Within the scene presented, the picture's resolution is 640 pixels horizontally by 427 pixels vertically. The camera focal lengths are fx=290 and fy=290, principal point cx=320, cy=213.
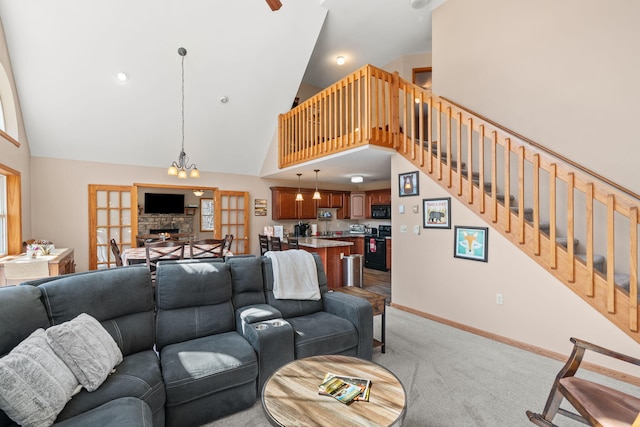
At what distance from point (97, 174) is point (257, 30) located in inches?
151

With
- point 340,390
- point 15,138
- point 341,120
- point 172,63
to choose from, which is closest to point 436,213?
point 341,120

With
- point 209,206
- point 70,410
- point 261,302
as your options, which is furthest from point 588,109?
point 209,206

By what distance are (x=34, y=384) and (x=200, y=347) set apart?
3.05ft

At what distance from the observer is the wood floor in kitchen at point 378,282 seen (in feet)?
17.6

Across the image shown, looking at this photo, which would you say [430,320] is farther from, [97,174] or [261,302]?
[97,174]

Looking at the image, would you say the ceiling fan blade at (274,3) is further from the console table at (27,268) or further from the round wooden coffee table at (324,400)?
the console table at (27,268)

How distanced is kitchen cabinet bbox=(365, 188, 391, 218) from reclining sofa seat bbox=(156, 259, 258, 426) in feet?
19.7

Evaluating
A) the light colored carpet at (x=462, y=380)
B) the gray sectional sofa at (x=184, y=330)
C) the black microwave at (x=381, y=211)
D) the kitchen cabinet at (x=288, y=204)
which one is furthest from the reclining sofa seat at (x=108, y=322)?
the black microwave at (x=381, y=211)

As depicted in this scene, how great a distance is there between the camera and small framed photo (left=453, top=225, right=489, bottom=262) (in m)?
3.40

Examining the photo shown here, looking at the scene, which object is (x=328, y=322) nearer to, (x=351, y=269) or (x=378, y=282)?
(x=351, y=269)

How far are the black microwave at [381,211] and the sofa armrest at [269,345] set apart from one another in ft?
19.5

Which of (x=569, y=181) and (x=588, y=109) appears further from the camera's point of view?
(x=588, y=109)

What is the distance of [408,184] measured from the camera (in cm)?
425

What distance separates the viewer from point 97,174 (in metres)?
5.29
